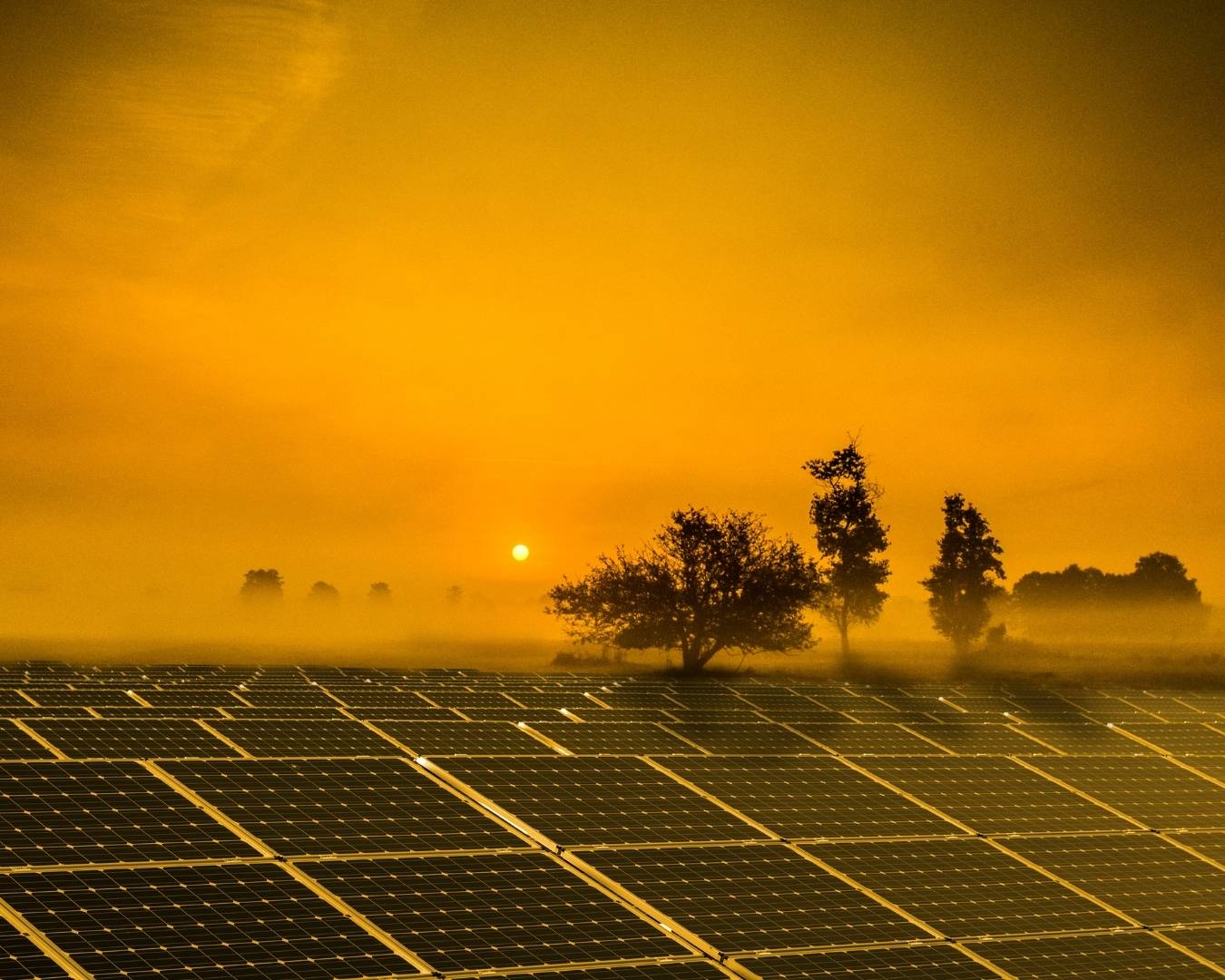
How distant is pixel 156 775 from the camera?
25812 millimetres

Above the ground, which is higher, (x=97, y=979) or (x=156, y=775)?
(x=156, y=775)

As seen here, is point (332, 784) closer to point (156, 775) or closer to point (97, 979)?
point (156, 775)

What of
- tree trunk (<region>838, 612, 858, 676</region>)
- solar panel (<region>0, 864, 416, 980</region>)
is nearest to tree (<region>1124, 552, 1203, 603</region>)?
tree trunk (<region>838, 612, 858, 676</region>)

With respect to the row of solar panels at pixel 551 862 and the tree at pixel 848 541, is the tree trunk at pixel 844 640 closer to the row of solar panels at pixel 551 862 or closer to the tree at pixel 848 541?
the tree at pixel 848 541

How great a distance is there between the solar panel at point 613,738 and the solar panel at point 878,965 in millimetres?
9894

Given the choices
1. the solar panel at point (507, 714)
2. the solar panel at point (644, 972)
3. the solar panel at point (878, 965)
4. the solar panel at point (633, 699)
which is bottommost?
the solar panel at point (878, 965)

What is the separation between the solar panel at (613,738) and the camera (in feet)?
105

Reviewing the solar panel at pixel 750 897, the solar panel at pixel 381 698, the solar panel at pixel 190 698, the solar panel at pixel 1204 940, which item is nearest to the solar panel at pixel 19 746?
the solar panel at pixel 190 698

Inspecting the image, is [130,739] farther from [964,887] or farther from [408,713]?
[964,887]

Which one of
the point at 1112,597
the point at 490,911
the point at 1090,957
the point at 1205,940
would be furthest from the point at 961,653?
the point at 490,911

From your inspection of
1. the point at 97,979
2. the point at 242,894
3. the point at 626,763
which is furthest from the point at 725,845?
the point at 97,979

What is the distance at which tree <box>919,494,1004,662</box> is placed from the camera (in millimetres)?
119500

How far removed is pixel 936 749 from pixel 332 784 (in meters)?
16.4

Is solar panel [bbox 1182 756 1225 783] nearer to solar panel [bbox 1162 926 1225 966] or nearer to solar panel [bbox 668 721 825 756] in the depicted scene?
solar panel [bbox 668 721 825 756]
